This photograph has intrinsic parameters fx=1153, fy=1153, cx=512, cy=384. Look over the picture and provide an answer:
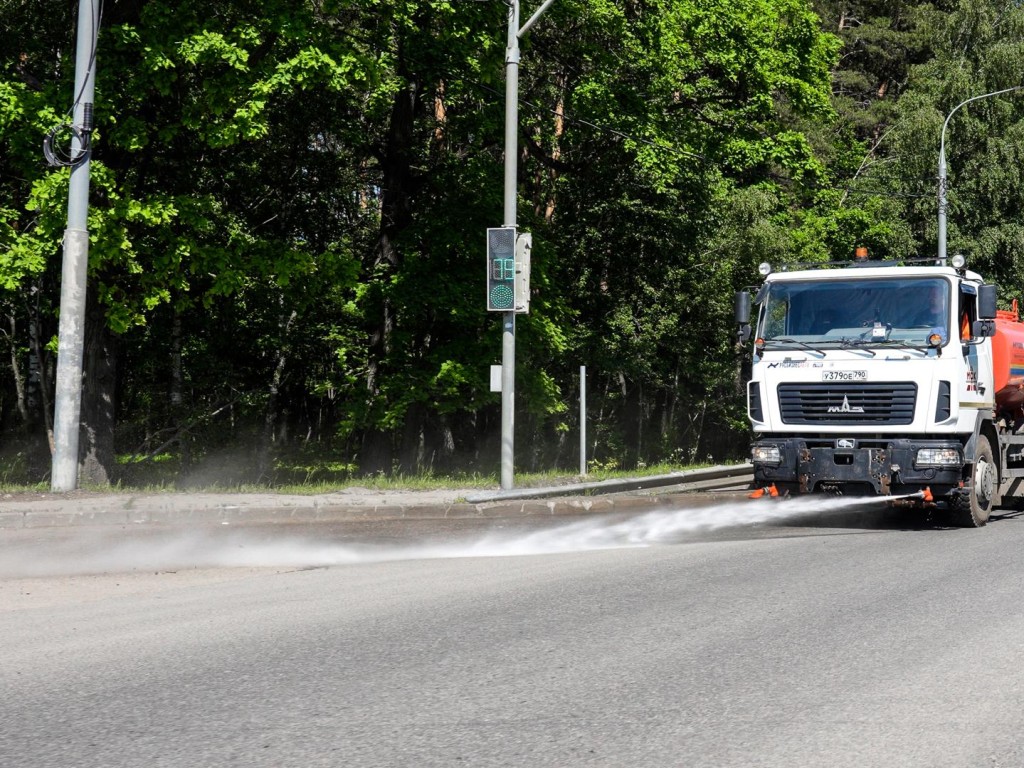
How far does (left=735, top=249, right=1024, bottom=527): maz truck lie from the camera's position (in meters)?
12.8

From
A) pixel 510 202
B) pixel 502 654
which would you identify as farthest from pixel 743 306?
pixel 502 654

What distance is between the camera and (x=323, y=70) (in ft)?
53.4

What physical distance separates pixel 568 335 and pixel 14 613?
1689cm

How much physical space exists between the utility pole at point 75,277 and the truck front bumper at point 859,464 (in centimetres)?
813

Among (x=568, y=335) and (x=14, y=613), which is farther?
(x=568, y=335)

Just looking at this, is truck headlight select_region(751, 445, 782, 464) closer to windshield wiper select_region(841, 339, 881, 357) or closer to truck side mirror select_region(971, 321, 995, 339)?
windshield wiper select_region(841, 339, 881, 357)

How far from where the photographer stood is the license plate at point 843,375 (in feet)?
42.8

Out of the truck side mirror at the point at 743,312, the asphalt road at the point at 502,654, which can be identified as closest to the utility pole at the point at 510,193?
the truck side mirror at the point at 743,312

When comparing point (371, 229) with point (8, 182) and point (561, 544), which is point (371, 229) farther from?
point (561, 544)

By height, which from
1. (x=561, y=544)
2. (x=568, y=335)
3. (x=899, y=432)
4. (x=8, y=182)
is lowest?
(x=561, y=544)

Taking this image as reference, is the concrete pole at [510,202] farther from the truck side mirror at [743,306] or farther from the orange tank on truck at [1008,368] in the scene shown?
the orange tank on truck at [1008,368]

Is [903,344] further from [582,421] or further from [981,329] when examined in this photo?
[582,421]

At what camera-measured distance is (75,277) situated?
1396 cm

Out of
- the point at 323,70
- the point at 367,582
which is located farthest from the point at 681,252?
the point at 367,582
